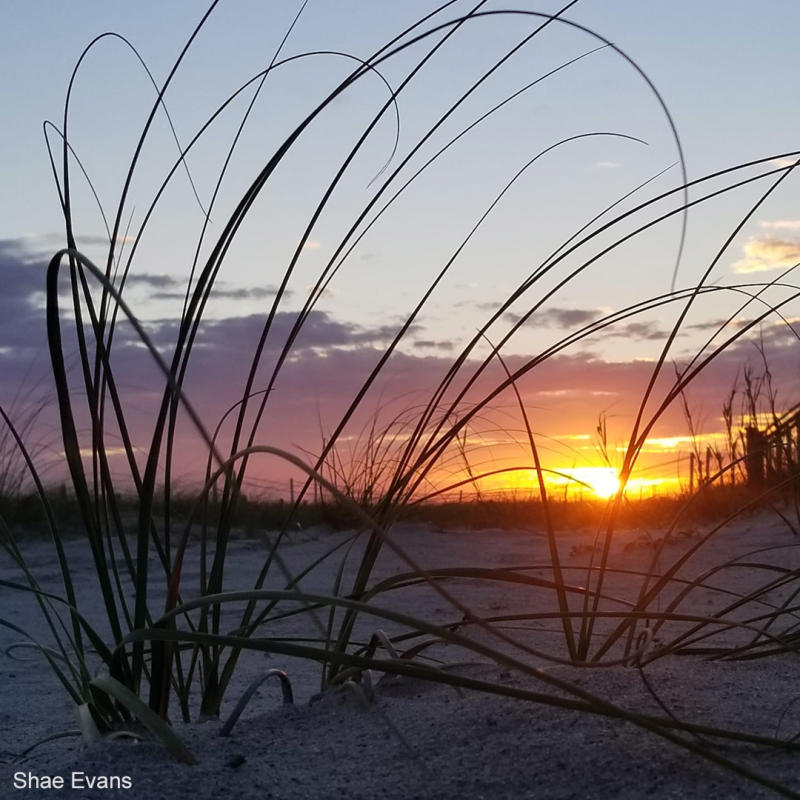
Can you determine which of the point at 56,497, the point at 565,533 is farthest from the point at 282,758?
the point at 56,497

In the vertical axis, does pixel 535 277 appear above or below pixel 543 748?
above

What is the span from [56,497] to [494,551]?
3121 mm

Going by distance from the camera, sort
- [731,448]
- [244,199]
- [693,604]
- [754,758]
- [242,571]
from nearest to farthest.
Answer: [754,758], [244,199], [693,604], [242,571], [731,448]

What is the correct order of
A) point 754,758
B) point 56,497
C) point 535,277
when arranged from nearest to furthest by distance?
point 754,758, point 535,277, point 56,497

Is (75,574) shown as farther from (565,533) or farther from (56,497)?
(565,533)

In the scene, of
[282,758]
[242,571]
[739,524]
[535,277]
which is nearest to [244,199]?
[535,277]

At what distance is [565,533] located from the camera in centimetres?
562

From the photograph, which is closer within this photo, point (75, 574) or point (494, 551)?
point (75, 574)

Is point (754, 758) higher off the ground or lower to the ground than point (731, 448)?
lower

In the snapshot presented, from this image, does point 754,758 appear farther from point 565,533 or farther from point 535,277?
point 565,533

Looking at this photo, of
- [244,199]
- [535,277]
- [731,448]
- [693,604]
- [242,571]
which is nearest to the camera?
[244,199]

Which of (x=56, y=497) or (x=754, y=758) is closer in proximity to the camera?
(x=754, y=758)

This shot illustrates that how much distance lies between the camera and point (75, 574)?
4.28 m

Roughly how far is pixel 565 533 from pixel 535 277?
14.6 ft
